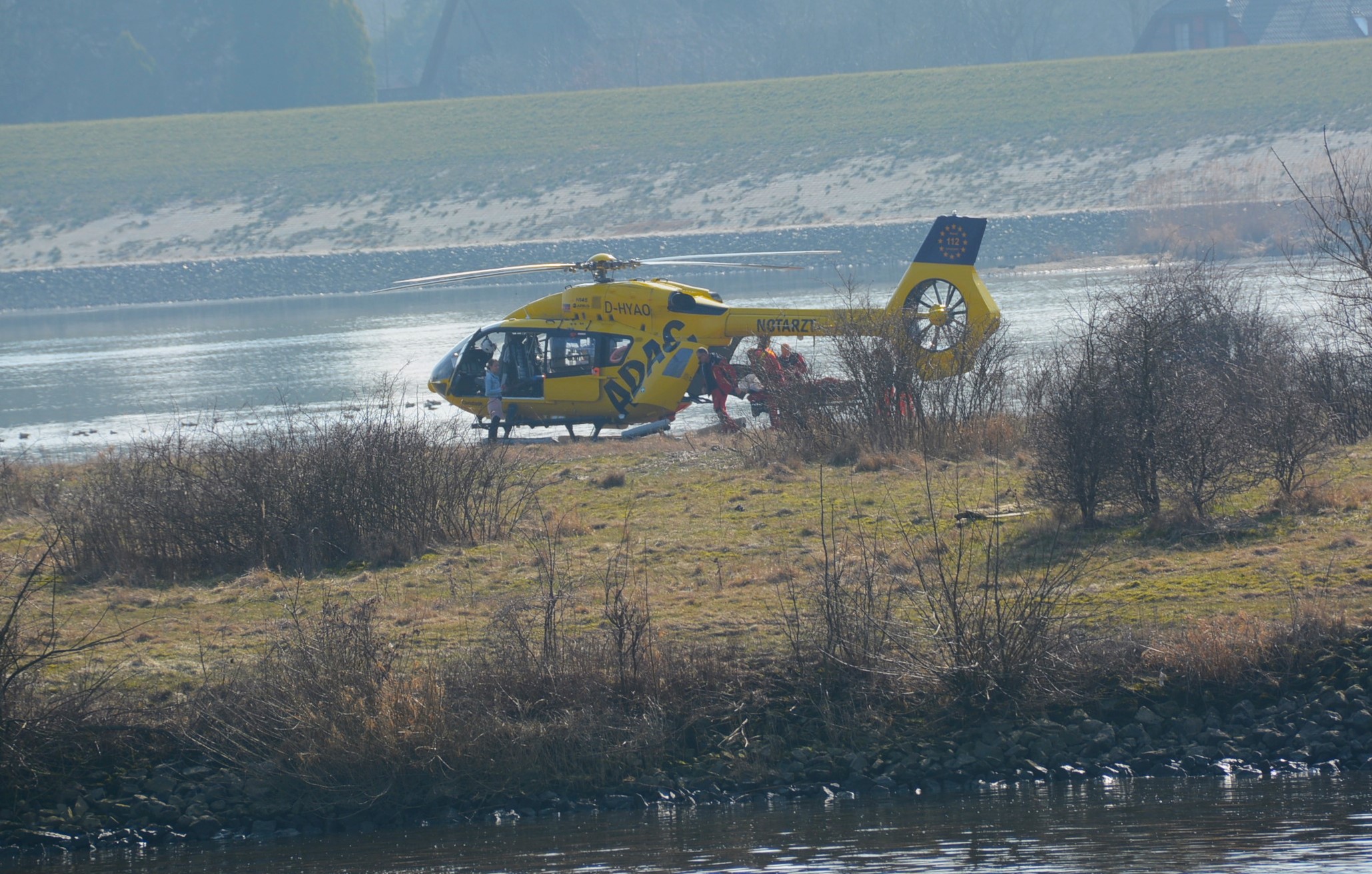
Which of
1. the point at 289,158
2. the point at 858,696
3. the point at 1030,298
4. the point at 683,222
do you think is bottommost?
the point at 858,696

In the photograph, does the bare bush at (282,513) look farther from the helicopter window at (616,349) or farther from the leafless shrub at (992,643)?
the helicopter window at (616,349)

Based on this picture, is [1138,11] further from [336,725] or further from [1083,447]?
[336,725]

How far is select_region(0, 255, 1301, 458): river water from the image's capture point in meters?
31.6

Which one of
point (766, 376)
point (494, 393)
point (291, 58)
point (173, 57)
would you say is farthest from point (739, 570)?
point (173, 57)

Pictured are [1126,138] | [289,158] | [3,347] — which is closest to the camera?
[3,347]

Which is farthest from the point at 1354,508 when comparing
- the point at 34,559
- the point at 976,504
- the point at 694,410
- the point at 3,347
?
the point at 3,347

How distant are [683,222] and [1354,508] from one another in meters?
60.2

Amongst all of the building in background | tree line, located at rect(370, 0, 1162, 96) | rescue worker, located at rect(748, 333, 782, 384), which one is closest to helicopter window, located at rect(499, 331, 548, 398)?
rescue worker, located at rect(748, 333, 782, 384)

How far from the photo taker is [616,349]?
2347 cm

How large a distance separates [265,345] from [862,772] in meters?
40.6

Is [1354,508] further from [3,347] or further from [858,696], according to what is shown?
[3,347]

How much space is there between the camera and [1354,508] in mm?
12805

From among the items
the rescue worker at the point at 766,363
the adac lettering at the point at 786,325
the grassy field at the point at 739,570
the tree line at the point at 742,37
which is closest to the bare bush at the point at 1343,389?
the grassy field at the point at 739,570

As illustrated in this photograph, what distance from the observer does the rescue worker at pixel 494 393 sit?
2388 centimetres
